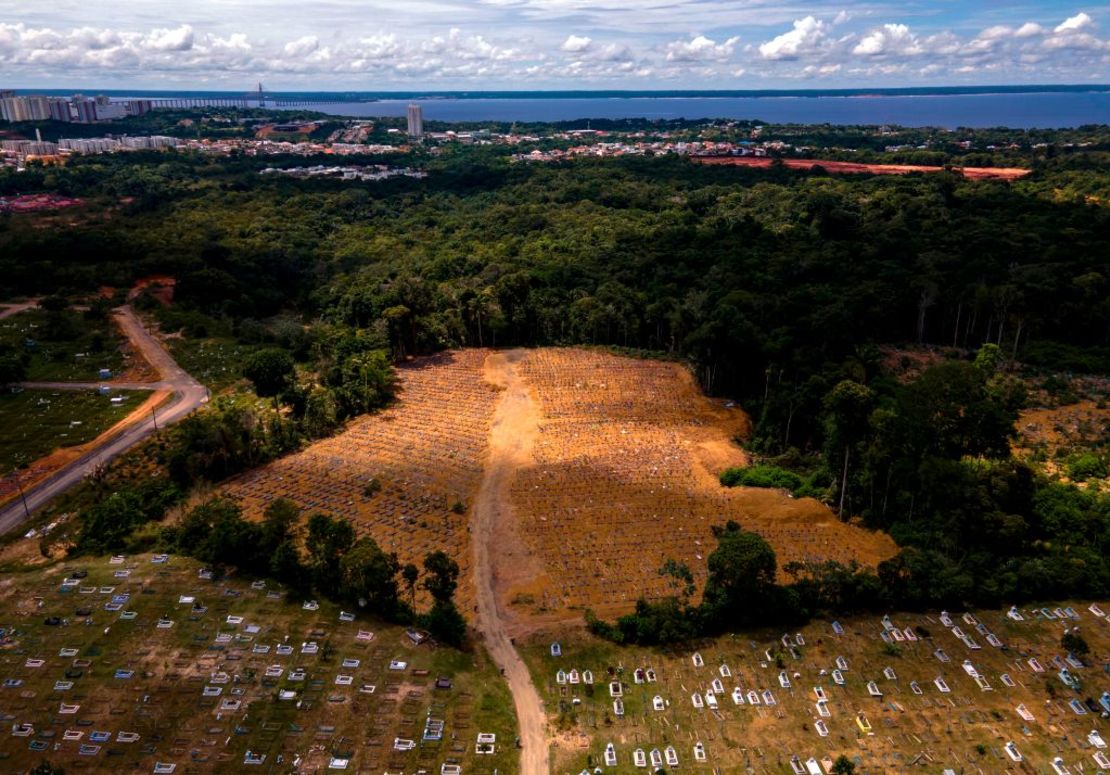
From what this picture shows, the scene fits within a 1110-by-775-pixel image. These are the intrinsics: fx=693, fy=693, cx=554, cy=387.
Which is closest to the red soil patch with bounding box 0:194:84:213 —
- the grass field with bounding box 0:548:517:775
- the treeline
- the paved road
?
the paved road

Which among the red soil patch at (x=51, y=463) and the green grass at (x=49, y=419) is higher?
the green grass at (x=49, y=419)

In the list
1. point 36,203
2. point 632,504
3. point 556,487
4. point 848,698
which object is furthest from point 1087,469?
point 36,203

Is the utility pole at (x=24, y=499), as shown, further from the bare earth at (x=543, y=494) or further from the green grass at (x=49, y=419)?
the bare earth at (x=543, y=494)

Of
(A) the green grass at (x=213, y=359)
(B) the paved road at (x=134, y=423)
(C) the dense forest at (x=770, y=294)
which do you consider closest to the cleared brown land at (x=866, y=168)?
(C) the dense forest at (x=770, y=294)

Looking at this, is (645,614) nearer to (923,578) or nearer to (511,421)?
(923,578)

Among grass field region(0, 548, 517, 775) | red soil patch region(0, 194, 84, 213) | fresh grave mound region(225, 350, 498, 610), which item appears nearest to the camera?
grass field region(0, 548, 517, 775)

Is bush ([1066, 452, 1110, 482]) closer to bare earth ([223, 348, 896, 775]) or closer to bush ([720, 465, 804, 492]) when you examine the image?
bare earth ([223, 348, 896, 775])
